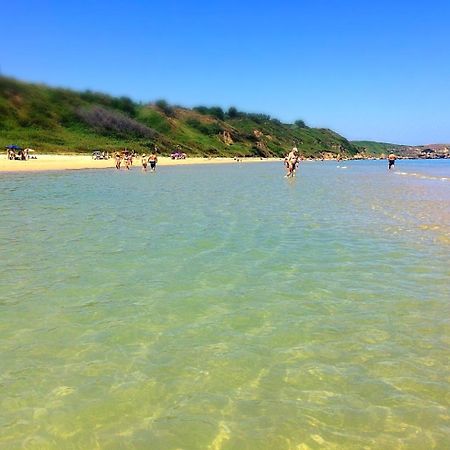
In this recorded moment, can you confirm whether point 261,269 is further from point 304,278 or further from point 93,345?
point 93,345

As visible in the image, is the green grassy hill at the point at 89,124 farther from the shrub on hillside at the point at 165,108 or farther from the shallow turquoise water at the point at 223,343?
the shallow turquoise water at the point at 223,343

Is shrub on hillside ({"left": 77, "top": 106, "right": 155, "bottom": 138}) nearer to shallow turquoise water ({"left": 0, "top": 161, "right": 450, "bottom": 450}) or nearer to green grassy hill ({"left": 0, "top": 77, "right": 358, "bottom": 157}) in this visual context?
green grassy hill ({"left": 0, "top": 77, "right": 358, "bottom": 157})

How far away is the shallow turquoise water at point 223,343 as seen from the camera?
459 cm

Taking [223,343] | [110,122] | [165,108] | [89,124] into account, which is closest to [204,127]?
[165,108]

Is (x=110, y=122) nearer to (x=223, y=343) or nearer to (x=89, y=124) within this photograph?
(x=89, y=124)

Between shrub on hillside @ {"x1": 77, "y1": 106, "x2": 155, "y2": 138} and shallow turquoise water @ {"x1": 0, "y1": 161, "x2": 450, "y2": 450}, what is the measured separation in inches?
4288

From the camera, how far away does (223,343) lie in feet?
21.2

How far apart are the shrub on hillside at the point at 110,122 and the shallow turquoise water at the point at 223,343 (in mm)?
108924

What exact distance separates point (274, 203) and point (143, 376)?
20.6m

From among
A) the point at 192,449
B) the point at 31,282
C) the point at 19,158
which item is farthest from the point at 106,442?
the point at 19,158

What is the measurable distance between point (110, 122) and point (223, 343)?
121743mm

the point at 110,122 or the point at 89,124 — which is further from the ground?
the point at 110,122

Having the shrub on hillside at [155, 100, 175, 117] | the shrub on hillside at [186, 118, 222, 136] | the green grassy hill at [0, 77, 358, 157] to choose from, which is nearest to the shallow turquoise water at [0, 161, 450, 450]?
the green grassy hill at [0, 77, 358, 157]

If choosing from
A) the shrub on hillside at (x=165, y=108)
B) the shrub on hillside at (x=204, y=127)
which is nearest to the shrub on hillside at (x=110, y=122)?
the shrub on hillside at (x=165, y=108)
